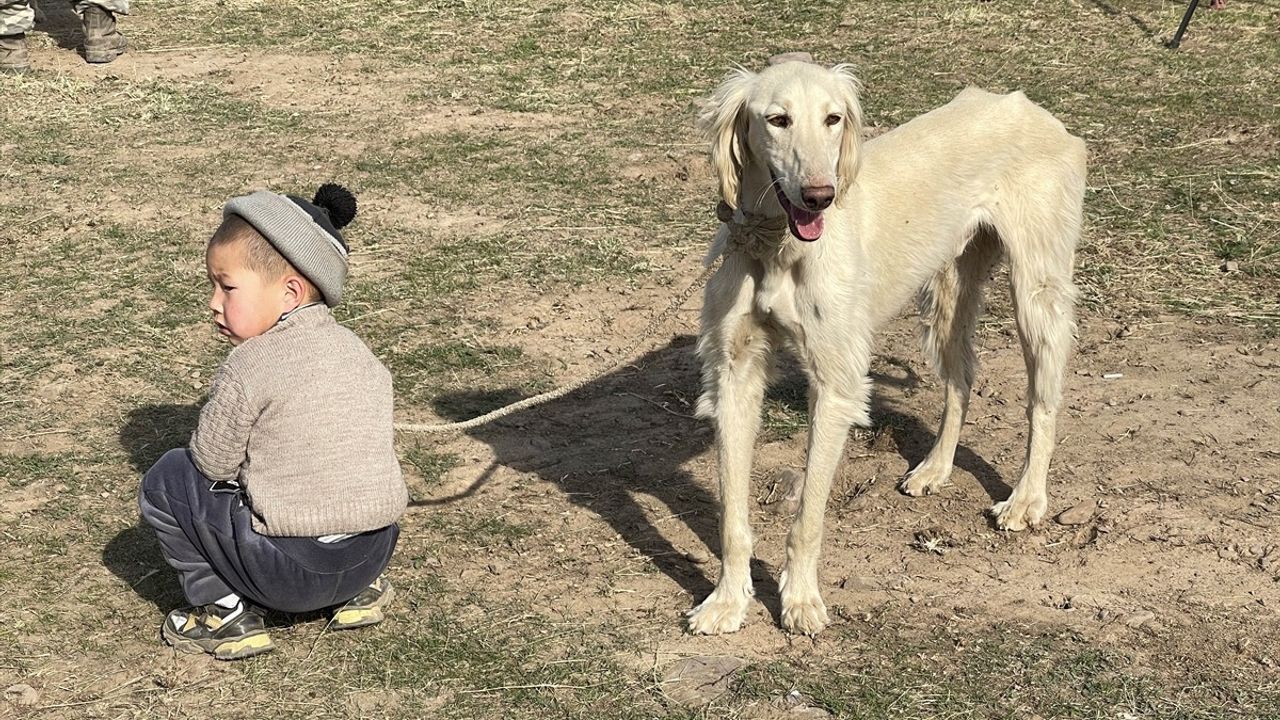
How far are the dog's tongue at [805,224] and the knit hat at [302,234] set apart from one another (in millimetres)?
1279

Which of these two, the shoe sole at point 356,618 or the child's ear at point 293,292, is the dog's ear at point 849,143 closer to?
the child's ear at point 293,292

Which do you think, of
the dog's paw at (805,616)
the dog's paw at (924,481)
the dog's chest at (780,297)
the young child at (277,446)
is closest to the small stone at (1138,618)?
the dog's paw at (805,616)

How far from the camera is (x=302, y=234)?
12.6 feet

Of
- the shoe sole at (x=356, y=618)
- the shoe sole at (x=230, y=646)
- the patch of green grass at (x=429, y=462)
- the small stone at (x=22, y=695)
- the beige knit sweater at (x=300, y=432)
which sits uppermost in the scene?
the beige knit sweater at (x=300, y=432)

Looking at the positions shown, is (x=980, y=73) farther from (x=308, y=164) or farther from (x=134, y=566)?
(x=134, y=566)

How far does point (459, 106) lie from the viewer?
9.92 meters

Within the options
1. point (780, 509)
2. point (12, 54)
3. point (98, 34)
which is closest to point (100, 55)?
point (98, 34)

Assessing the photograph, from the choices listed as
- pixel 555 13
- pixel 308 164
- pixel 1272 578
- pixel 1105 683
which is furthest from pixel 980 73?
pixel 1105 683

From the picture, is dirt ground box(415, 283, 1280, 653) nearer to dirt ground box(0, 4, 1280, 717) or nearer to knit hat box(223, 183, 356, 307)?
dirt ground box(0, 4, 1280, 717)

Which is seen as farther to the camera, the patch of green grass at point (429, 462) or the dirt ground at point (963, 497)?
the patch of green grass at point (429, 462)

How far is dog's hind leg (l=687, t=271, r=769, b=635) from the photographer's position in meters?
4.35

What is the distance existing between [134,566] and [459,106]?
588 centimetres

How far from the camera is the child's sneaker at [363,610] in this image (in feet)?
13.8

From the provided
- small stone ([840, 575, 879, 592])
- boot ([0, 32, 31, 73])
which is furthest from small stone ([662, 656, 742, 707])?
boot ([0, 32, 31, 73])
